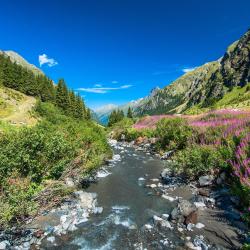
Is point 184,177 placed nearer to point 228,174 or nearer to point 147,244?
point 228,174

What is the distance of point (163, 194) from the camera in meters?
13.6

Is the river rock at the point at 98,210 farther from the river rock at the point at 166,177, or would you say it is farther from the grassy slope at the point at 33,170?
the river rock at the point at 166,177

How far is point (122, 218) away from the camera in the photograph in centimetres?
1083

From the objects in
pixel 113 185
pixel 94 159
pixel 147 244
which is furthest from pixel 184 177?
pixel 147 244

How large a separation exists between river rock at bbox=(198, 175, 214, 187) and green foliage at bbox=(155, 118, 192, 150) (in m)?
7.48

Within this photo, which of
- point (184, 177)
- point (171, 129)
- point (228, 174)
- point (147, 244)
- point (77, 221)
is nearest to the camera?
point (147, 244)

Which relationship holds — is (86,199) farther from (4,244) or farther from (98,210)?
(4,244)

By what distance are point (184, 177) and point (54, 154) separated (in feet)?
26.2

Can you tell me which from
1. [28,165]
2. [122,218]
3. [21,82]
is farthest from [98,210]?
A: [21,82]

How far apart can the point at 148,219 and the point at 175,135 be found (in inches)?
571

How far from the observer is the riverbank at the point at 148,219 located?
8742mm

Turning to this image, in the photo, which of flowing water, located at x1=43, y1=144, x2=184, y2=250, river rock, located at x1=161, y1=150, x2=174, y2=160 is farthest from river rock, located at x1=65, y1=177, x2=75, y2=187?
river rock, located at x1=161, y1=150, x2=174, y2=160

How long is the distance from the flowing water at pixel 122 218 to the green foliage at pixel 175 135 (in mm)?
6118

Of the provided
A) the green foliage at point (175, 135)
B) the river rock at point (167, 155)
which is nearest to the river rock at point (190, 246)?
the green foliage at point (175, 135)
